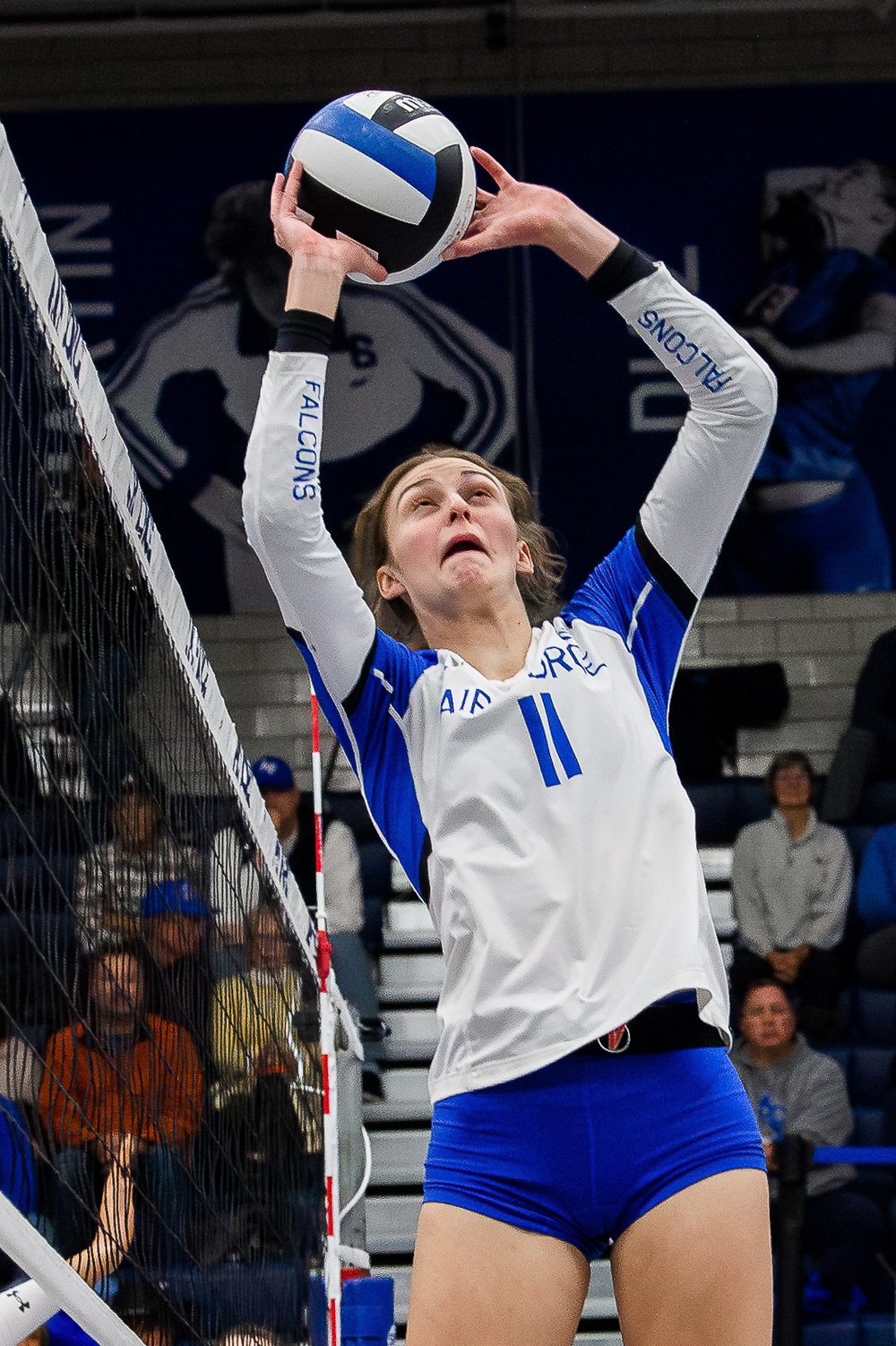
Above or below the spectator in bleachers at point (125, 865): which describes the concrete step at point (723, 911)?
above

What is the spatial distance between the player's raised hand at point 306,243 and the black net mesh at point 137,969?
42 centimetres

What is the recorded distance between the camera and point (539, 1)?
1016 cm

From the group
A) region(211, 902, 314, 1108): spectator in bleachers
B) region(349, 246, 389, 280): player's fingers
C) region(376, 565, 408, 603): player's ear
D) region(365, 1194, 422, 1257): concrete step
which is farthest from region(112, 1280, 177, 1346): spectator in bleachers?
region(365, 1194, 422, 1257): concrete step

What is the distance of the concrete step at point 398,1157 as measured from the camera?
785 cm

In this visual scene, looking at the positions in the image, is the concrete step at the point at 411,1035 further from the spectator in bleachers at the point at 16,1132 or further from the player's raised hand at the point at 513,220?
the player's raised hand at the point at 513,220

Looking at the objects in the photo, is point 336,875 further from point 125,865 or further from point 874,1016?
point 125,865

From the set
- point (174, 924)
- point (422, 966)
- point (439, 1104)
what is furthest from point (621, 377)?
point (439, 1104)

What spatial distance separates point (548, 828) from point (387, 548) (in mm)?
687

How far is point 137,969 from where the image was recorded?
3412 mm

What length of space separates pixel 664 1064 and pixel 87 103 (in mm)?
9814

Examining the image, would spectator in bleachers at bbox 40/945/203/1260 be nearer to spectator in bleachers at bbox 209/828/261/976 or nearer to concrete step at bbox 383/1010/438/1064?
spectator in bleachers at bbox 209/828/261/976

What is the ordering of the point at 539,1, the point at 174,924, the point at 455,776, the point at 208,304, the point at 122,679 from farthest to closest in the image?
the point at 539,1
the point at 208,304
the point at 174,924
the point at 122,679
the point at 455,776

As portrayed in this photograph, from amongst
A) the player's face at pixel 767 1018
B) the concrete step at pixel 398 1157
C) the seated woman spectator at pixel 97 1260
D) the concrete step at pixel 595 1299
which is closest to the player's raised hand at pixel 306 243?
the seated woman spectator at pixel 97 1260

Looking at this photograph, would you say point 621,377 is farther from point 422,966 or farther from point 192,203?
point 422,966
